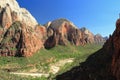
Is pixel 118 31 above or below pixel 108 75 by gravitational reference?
above

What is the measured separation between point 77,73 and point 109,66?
113 feet

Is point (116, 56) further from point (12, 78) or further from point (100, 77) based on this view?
point (12, 78)

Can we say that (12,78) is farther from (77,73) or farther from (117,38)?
(117,38)

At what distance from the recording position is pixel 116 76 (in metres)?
134

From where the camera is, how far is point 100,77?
486 ft

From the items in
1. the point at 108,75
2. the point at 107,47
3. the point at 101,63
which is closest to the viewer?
the point at 108,75

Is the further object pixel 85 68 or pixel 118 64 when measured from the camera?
pixel 85 68

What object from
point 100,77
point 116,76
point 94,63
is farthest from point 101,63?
point 116,76

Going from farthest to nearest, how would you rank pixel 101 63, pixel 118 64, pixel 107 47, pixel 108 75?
pixel 107 47, pixel 101 63, pixel 108 75, pixel 118 64

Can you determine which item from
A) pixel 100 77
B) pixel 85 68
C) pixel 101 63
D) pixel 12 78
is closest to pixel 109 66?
pixel 100 77

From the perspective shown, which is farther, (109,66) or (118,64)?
(109,66)

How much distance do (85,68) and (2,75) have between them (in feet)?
125

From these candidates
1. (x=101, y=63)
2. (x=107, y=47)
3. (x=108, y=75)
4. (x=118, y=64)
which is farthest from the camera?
(x=107, y=47)

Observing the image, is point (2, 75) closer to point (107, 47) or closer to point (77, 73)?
point (77, 73)
